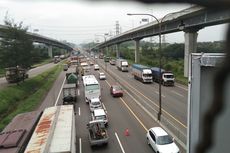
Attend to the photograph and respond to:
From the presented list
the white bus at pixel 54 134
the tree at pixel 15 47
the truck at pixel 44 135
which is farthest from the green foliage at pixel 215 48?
the tree at pixel 15 47

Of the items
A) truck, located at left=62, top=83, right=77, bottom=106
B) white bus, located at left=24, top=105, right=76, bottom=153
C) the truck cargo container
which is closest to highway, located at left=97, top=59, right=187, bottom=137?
truck, located at left=62, top=83, right=77, bottom=106

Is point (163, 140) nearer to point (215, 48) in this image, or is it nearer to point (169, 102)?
point (215, 48)

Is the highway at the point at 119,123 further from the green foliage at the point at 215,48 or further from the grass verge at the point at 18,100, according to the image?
the green foliage at the point at 215,48

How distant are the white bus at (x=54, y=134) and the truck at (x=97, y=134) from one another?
8.68 feet

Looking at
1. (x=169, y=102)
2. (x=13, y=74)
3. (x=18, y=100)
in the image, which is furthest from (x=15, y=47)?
(x=169, y=102)

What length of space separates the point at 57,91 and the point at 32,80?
522 inches

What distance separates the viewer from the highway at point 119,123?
22.4 m

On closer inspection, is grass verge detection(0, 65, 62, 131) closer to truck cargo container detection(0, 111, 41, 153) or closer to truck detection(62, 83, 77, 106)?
truck detection(62, 83, 77, 106)

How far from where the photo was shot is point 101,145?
22.5 metres

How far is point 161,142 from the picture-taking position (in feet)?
67.4

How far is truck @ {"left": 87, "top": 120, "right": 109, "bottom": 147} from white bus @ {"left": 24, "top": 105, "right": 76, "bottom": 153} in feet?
8.68

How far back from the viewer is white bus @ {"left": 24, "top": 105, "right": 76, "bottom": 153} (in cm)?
1439

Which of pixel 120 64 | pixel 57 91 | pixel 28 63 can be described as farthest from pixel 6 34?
Answer: pixel 120 64

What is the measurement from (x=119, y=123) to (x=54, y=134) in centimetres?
1304
